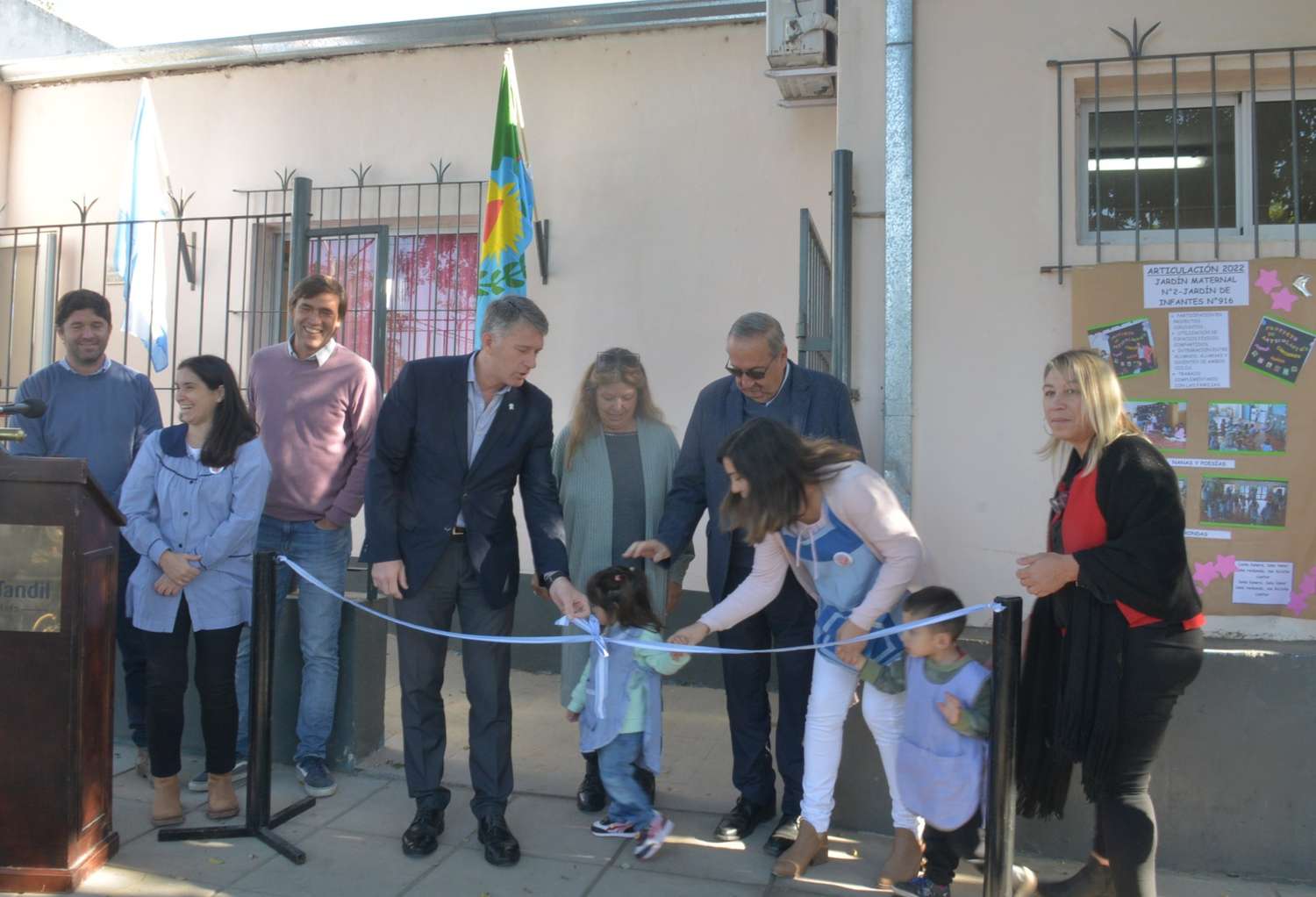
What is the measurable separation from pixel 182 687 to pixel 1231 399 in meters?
4.10

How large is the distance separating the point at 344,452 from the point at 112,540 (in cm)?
103

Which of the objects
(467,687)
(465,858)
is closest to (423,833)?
(465,858)

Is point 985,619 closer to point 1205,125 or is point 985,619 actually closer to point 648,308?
point 1205,125

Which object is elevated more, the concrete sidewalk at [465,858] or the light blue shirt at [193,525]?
the light blue shirt at [193,525]

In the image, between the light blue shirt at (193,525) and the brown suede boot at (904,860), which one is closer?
the brown suede boot at (904,860)

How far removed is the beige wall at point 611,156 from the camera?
6.57 meters

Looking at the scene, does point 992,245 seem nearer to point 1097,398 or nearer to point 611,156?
point 1097,398

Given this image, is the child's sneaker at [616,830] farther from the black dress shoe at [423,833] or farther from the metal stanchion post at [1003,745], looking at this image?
the metal stanchion post at [1003,745]

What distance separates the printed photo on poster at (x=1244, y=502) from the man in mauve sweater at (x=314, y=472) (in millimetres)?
3330

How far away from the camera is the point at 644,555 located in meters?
4.08

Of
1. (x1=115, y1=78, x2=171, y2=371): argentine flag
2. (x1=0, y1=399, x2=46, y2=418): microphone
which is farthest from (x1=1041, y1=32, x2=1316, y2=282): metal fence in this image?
(x1=115, y1=78, x2=171, y2=371): argentine flag

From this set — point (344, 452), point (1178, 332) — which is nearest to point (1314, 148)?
point (1178, 332)

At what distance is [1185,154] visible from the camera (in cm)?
432

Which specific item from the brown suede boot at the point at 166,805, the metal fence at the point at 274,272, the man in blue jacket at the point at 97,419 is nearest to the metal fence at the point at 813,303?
the man in blue jacket at the point at 97,419
